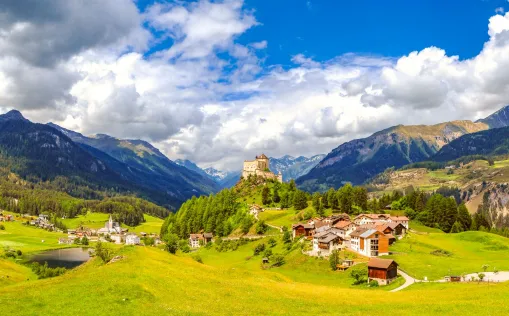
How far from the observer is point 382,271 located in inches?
3615

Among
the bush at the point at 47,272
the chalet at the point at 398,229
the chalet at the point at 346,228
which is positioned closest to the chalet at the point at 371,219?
the chalet at the point at 398,229

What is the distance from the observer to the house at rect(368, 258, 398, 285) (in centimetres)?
9117

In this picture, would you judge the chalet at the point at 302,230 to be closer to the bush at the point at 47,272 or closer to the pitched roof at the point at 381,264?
the pitched roof at the point at 381,264

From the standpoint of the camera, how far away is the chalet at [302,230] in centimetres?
15712

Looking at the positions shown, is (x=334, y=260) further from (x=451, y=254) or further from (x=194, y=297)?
(x=194, y=297)

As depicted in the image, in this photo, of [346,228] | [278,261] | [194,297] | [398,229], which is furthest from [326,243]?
[194,297]

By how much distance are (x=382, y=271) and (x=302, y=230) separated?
6918 cm

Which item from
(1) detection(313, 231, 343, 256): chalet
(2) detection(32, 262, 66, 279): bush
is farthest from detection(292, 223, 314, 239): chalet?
(2) detection(32, 262, 66, 279): bush

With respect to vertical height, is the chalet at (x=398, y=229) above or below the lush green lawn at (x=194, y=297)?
above

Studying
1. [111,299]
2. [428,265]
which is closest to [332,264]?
[428,265]

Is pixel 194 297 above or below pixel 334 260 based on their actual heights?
above

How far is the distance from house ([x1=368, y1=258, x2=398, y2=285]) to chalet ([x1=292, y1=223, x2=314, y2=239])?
201 feet

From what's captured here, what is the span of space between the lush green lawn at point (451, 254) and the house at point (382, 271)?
186 inches

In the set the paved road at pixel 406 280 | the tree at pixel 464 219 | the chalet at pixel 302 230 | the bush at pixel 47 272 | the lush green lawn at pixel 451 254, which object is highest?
the tree at pixel 464 219
